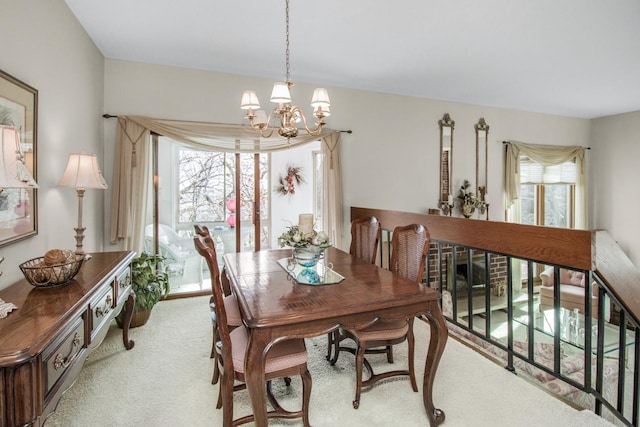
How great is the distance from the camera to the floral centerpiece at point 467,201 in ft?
16.9

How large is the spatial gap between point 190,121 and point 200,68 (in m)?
0.62

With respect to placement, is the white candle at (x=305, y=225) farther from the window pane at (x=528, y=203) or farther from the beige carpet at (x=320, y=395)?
the window pane at (x=528, y=203)

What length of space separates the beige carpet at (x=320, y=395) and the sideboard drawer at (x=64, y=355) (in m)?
0.65

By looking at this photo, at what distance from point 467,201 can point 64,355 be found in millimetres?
5152

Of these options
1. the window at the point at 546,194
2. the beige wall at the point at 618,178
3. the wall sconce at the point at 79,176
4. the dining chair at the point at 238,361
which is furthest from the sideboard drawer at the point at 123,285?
the beige wall at the point at 618,178

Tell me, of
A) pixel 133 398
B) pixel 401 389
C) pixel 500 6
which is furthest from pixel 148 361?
pixel 500 6

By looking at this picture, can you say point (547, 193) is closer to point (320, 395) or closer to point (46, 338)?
point (320, 395)

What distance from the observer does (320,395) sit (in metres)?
2.03

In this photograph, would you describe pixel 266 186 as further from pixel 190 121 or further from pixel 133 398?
pixel 133 398

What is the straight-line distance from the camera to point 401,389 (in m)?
2.08

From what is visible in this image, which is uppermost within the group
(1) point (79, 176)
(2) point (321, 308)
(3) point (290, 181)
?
(3) point (290, 181)

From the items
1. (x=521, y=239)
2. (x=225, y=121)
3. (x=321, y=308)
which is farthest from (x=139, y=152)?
(x=521, y=239)

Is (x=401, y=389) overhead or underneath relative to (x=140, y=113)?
underneath

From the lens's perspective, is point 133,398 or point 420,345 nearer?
point 133,398
